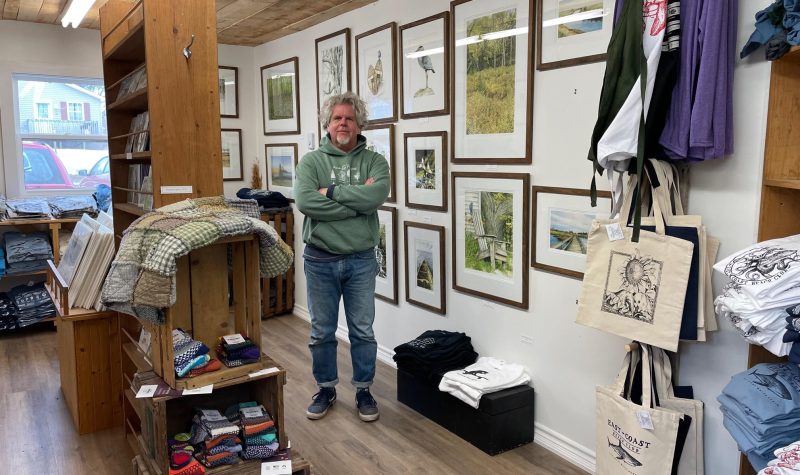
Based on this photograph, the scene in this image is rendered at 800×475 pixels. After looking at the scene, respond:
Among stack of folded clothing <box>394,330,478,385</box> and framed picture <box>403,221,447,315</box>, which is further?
framed picture <box>403,221,447,315</box>

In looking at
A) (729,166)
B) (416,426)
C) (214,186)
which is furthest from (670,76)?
(416,426)

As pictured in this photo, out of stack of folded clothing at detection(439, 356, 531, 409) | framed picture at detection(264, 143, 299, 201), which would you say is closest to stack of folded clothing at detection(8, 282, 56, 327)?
framed picture at detection(264, 143, 299, 201)

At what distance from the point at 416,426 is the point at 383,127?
1.84 meters

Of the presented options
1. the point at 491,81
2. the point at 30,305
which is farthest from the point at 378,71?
the point at 30,305

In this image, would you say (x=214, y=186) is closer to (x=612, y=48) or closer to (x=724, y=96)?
(x=612, y=48)

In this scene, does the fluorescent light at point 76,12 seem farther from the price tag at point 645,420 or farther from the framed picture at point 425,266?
the price tag at point 645,420

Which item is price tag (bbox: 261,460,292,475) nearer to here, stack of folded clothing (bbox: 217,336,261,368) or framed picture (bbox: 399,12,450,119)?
stack of folded clothing (bbox: 217,336,261,368)

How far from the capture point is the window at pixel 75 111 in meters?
5.25

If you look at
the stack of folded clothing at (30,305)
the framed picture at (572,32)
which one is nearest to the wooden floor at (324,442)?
the stack of folded clothing at (30,305)

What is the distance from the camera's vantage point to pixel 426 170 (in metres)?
3.48

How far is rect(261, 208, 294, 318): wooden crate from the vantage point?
5.05m

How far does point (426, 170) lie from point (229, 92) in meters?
2.75

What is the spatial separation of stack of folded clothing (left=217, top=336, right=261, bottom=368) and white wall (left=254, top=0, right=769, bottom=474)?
134cm

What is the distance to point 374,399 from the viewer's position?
3.34m
